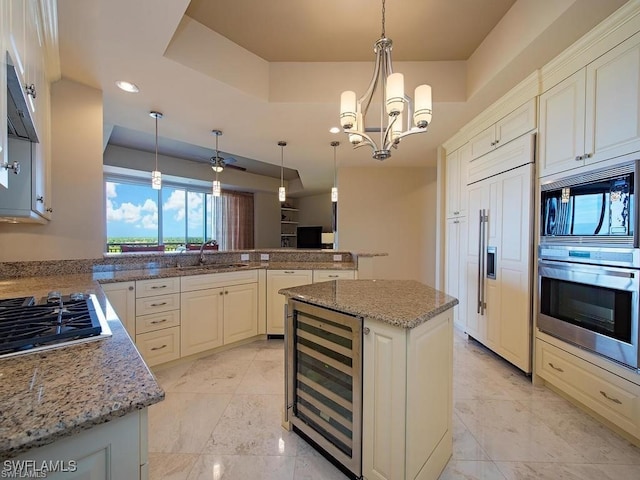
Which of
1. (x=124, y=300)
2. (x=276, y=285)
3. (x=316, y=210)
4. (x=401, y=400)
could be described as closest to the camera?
(x=401, y=400)

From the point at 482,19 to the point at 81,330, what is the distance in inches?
118

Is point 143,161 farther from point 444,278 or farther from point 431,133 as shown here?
point 444,278

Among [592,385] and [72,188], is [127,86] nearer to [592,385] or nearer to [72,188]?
[72,188]

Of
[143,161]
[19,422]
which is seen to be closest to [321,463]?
[19,422]

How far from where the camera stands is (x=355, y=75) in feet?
8.31

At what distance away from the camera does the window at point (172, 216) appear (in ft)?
18.6

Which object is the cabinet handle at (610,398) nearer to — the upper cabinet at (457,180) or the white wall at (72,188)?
the upper cabinet at (457,180)

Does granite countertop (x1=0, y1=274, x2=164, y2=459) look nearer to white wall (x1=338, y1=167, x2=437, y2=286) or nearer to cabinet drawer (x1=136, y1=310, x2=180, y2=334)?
cabinet drawer (x1=136, y1=310, x2=180, y2=334)

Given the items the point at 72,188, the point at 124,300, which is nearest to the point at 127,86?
the point at 72,188

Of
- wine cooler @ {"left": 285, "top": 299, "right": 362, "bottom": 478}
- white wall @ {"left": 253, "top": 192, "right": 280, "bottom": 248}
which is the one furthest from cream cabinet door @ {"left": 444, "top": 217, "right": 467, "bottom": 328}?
white wall @ {"left": 253, "top": 192, "right": 280, "bottom": 248}

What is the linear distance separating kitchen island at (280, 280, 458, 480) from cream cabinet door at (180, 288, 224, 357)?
1.40 meters

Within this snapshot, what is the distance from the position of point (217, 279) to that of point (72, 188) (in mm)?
1414

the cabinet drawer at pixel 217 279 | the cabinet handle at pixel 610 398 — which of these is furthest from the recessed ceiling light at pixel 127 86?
the cabinet handle at pixel 610 398

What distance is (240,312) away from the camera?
3.00 meters
